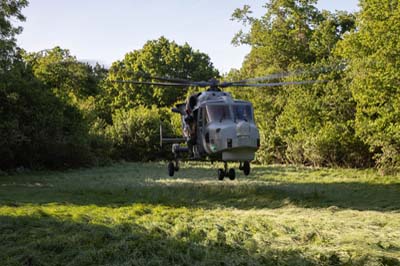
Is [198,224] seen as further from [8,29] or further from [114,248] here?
[8,29]

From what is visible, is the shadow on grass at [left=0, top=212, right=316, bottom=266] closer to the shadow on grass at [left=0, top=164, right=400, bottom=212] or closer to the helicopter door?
the helicopter door

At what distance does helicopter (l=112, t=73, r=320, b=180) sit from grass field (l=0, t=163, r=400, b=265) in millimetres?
2015

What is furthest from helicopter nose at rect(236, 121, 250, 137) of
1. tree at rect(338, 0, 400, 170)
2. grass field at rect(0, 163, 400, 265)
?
tree at rect(338, 0, 400, 170)

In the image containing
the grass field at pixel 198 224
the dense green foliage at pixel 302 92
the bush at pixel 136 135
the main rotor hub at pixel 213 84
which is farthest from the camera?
the bush at pixel 136 135

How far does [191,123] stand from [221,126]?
2.12 meters

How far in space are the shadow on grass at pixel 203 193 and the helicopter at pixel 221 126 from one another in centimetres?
436

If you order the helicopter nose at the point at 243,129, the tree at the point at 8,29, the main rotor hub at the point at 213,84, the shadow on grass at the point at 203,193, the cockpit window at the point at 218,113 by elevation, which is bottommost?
the shadow on grass at the point at 203,193

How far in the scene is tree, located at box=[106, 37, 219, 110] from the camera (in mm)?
56094

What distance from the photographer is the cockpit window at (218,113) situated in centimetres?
1415

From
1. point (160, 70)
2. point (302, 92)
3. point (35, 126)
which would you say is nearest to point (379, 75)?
point (302, 92)

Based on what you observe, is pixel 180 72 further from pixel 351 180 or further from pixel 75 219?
pixel 75 219

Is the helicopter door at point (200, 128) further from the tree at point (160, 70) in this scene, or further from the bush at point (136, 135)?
the tree at point (160, 70)

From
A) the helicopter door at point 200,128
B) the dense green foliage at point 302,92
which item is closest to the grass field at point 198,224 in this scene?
the helicopter door at point 200,128

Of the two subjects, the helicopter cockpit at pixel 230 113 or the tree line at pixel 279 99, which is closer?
the helicopter cockpit at pixel 230 113
